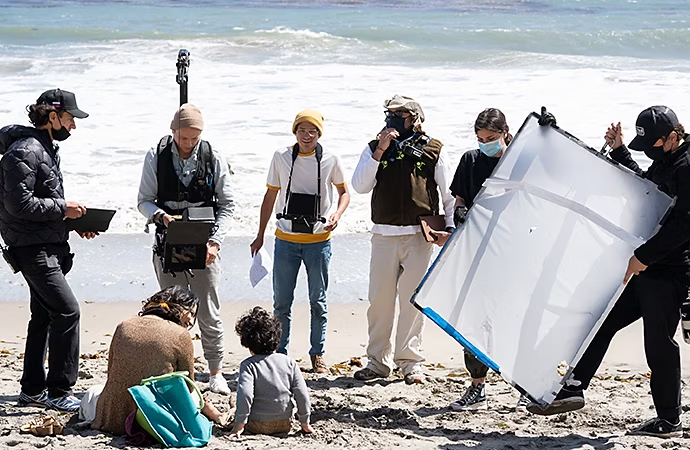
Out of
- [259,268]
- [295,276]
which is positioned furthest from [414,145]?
[259,268]

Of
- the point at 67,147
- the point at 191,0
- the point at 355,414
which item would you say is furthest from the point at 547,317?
the point at 191,0

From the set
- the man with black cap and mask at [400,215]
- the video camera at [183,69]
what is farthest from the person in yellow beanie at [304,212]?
the video camera at [183,69]

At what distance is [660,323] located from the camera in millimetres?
4691

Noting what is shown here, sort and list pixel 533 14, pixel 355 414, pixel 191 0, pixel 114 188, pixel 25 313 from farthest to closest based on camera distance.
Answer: pixel 191 0 → pixel 533 14 → pixel 114 188 → pixel 25 313 → pixel 355 414

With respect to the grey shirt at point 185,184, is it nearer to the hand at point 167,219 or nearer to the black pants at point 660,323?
the hand at point 167,219

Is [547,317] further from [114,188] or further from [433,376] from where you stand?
[114,188]

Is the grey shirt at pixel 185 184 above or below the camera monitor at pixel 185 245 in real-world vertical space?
above

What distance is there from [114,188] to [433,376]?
6.65 metres

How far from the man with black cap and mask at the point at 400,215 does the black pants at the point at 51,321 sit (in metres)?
1.79

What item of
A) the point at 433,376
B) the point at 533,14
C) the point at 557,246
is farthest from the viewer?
the point at 533,14

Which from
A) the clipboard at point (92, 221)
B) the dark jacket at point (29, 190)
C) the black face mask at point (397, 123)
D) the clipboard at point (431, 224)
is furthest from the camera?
the black face mask at point (397, 123)

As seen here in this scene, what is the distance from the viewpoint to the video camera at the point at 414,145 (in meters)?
5.75

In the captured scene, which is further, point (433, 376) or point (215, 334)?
point (433, 376)

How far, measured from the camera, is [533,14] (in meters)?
35.2
